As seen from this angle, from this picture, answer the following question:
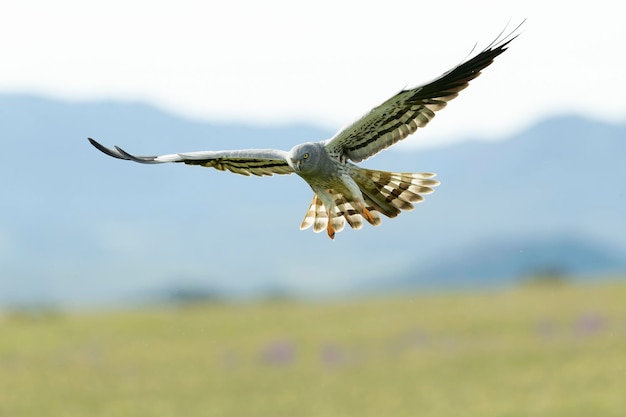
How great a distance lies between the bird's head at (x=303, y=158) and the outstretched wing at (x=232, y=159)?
12cm

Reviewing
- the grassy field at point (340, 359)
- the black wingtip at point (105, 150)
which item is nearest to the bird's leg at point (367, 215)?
the black wingtip at point (105, 150)

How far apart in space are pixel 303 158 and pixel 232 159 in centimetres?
49

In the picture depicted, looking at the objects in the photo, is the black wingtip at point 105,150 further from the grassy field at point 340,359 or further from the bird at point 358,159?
the grassy field at point 340,359

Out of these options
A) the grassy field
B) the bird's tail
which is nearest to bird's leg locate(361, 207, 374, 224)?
the bird's tail

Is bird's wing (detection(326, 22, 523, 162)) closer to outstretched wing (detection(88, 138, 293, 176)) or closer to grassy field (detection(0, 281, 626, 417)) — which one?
outstretched wing (detection(88, 138, 293, 176))

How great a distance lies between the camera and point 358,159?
10.6 ft

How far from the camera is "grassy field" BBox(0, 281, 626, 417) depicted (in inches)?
798

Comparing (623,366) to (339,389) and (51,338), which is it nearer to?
(339,389)

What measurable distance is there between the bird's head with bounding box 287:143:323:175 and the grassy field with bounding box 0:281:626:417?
1709 centimetres

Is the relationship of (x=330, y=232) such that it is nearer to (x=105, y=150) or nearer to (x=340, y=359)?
(x=105, y=150)

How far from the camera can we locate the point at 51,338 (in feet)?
91.7

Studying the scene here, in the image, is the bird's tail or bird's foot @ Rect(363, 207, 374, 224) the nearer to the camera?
bird's foot @ Rect(363, 207, 374, 224)

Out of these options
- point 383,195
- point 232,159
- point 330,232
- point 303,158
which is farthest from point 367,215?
point 383,195

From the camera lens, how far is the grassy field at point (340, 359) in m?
20.3
